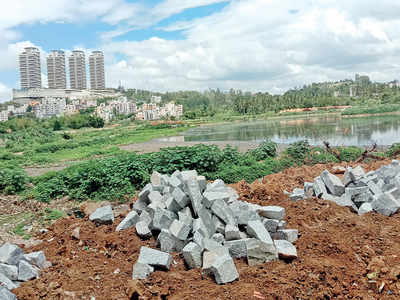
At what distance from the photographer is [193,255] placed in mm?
4805

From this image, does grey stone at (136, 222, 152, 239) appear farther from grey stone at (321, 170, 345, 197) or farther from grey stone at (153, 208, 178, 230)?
grey stone at (321, 170, 345, 197)

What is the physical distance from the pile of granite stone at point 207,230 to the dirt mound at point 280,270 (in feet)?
0.48

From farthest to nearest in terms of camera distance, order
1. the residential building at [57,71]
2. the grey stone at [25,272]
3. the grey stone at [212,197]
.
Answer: the residential building at [57,71]
the grey stone at [212,197]
the grey stone at [25,272]

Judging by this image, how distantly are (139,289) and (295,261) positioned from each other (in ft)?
6.78

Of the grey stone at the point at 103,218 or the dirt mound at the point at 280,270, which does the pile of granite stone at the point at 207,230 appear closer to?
the grey stone at the point at 103,218

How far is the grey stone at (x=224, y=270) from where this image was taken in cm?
434

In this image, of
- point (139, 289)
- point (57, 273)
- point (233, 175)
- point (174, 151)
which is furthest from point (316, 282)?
point (174, 151)

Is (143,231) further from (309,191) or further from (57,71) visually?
(57,71)

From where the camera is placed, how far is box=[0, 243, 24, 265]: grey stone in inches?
201

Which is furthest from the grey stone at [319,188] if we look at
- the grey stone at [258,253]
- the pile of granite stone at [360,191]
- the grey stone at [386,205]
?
the grey stone at [258,253]

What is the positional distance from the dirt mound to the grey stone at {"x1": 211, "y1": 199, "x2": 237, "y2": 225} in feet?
2.20

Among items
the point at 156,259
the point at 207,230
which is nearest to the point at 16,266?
the point at 156,259

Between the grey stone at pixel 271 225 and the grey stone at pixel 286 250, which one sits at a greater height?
the grey stone at pixel 271 225

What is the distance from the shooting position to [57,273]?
4969 mm
